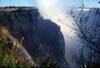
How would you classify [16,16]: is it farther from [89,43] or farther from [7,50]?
[89,43]

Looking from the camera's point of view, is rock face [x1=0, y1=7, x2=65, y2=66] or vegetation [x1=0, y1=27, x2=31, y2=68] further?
rock face [x1=0, y1=7, x2=65, y2=66]

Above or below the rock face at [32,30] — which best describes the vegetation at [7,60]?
above

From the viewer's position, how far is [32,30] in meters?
10.6

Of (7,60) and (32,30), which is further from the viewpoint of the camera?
(32,30)

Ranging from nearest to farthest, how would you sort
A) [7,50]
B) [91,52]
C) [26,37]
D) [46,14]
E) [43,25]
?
[91,52] → [7,50] → [26,37] → [43,25] → [46,14]

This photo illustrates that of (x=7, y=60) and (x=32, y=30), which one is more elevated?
(x=7, y=60)

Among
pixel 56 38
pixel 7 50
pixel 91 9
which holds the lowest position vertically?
pixel 56 38

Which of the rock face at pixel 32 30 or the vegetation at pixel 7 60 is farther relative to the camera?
the rock face at pixel 32 30

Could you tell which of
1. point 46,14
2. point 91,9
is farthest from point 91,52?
point 46,14

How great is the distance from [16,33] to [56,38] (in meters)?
3.93

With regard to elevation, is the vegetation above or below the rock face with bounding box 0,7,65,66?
above

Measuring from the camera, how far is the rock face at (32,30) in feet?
28.1

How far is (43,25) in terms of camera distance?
12.1 meters

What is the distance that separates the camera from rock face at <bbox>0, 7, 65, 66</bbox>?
337 inches
